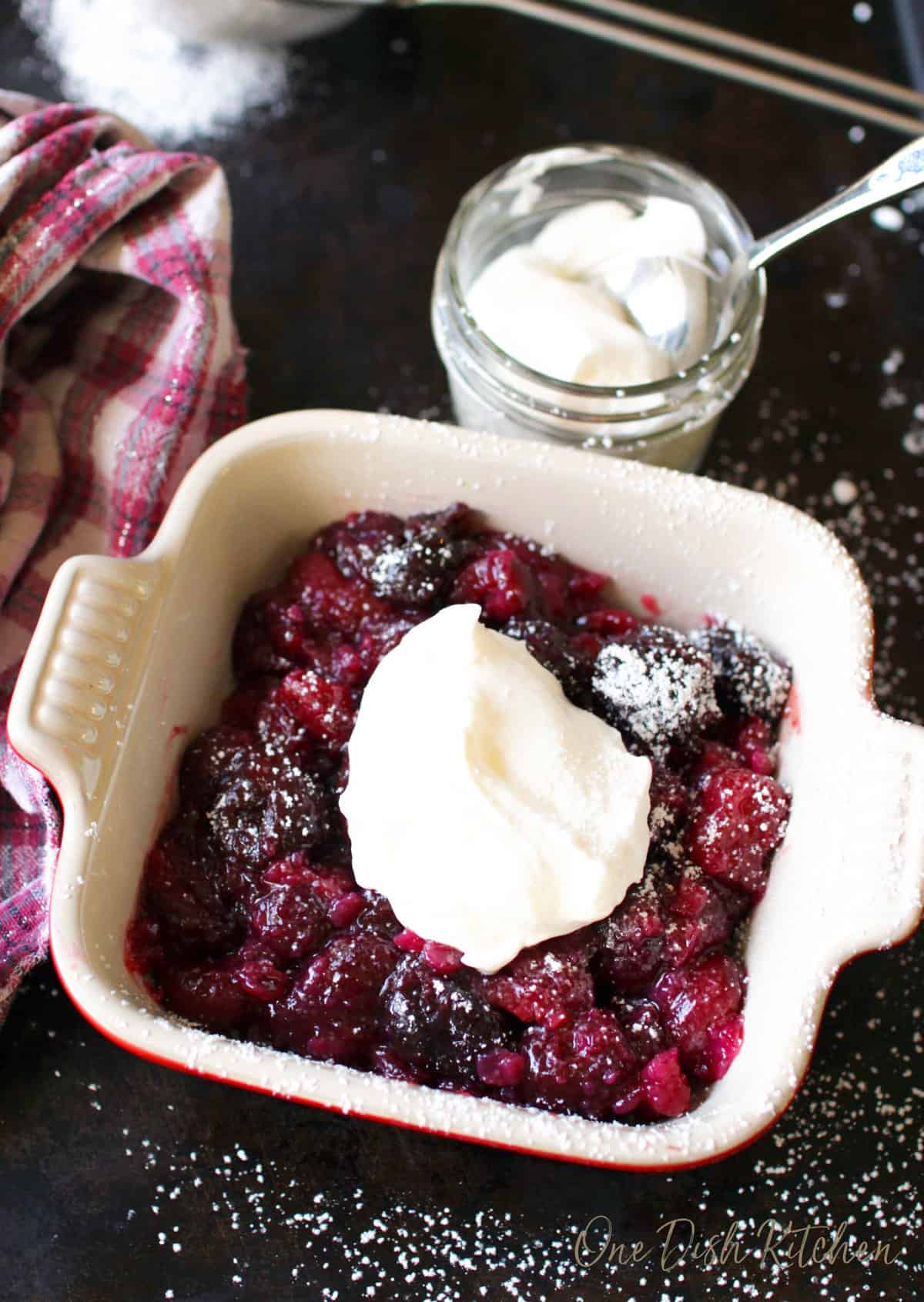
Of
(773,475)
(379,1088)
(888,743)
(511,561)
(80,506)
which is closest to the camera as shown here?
(379,1088)

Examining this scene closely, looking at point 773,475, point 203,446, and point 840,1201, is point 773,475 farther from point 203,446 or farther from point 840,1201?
point 840,1201

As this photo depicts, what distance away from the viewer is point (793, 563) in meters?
1.29

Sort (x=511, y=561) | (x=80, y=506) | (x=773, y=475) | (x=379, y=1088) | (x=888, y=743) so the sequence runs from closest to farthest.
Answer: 1. (x=379, y=1088)
2. (x=888, y=743)
3. (x=511, y=561)
4. (x=80, y=506)
5. (x=773, y=475)

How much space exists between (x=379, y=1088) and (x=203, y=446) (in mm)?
768

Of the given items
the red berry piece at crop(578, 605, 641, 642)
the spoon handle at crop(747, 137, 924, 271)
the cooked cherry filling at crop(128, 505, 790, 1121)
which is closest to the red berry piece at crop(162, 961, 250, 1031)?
the cooked cherry filling at crop(128, 505, 790, 1121)

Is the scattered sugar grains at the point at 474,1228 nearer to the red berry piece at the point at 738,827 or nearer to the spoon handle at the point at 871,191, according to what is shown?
the red berry piece at the point at 738,827

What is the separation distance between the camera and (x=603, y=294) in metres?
1.46

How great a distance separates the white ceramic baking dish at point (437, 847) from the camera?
104 centimetres

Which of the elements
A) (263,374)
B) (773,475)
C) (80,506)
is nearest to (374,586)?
(80,506)

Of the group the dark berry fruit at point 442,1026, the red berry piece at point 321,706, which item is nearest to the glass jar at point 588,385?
the red berry piece at point 321,706

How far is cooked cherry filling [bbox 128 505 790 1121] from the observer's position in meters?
1.12

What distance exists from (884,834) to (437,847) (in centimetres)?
41

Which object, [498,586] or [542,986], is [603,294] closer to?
[498,586]

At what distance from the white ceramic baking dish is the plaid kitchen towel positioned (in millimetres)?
159
